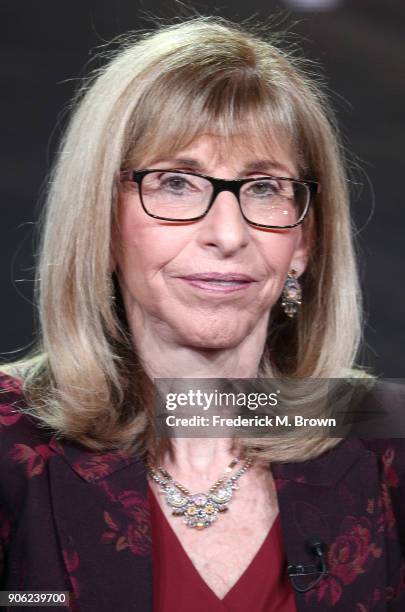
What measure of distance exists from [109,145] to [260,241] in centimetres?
26

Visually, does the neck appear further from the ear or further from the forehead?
the forehead

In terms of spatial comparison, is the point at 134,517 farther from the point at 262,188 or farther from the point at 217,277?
the point at 262,188

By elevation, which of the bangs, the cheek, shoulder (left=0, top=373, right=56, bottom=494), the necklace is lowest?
the necklace

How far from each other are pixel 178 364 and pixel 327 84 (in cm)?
59

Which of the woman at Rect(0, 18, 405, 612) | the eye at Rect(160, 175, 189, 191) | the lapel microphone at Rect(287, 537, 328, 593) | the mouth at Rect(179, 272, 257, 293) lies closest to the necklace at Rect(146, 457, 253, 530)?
the woman at Rect(0, 18, 405, 612)

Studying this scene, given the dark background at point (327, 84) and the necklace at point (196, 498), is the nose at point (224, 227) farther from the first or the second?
the dark background at point (327, 84)

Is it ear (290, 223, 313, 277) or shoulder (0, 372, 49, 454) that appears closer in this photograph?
shoulder (0, 372, 49, 454)

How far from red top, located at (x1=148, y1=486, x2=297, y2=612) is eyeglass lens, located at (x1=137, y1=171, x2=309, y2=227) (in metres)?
0.41

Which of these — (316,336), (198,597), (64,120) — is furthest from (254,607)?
(64,120)

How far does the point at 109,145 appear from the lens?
4.81 ft

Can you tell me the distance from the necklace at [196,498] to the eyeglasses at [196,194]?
366 mm

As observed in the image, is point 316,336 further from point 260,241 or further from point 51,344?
point 51,344

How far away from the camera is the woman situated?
136 cm

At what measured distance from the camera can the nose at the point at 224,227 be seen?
1.39 m
